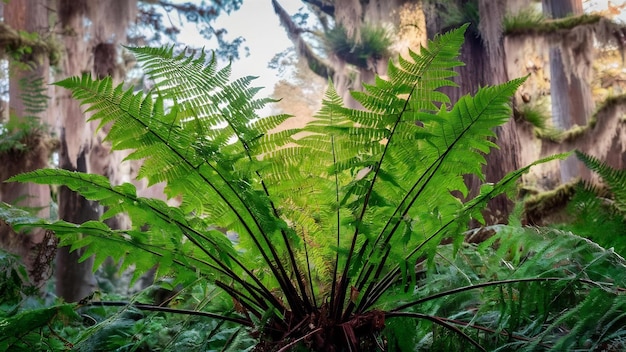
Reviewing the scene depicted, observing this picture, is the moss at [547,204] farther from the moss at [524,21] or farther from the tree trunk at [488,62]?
the moss at [524,21]

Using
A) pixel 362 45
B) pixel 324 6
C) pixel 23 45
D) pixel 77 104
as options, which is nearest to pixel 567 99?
pixel 362 45

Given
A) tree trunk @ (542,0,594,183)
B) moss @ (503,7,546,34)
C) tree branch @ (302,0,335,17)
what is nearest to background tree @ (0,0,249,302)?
moss @ (503,7,546,34)

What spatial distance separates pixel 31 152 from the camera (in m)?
3.26

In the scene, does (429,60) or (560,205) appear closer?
(429,60)

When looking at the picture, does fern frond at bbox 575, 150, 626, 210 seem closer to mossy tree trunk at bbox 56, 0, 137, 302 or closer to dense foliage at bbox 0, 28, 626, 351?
dense foliage at bbox 0, 28, 626, 351

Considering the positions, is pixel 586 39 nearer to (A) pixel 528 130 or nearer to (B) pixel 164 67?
(A) pixel 528 130

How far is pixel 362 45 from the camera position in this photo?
532 cm

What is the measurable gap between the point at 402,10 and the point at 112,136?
3.29m

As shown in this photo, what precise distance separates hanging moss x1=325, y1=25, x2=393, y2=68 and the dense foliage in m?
3.81

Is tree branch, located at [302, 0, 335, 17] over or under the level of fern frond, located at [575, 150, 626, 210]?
over

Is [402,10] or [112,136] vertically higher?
[402,10]

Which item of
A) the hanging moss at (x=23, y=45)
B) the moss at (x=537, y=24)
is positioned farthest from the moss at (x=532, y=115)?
the hanging moss at (x=23, y=45)

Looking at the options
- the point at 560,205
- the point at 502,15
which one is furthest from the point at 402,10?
the point at 560,205

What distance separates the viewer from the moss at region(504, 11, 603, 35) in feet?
12.1
